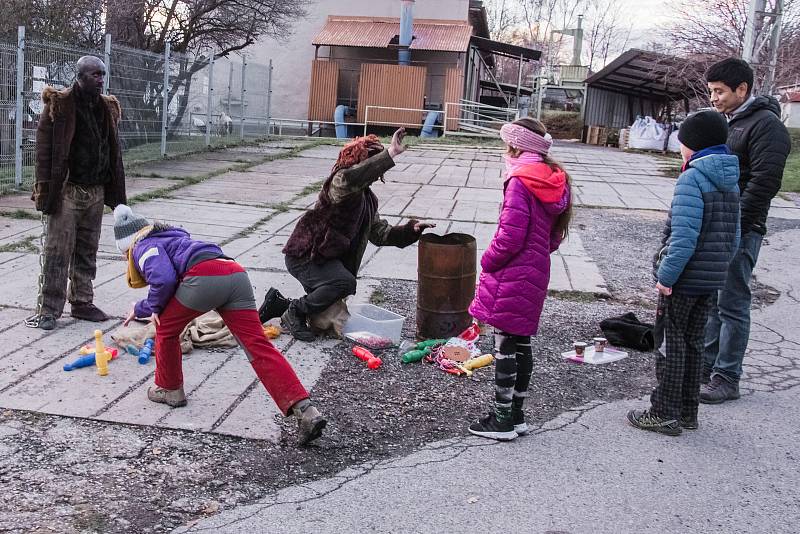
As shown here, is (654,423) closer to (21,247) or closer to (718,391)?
(718,391)

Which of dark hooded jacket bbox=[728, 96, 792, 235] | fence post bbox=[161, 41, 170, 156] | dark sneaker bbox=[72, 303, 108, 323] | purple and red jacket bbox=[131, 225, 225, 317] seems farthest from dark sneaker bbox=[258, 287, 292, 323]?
fence post bbox=[161, 41, 170, 156]

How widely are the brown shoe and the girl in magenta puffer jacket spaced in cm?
152

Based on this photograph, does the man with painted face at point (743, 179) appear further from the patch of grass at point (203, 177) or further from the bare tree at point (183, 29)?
the bare tree at point (183, 29)

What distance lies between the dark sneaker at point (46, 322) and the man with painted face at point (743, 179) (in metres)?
4.14

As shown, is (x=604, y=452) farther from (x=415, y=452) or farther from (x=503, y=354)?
(x=415, y=452)

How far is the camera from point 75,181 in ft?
17.9

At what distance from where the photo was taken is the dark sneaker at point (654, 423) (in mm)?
4230

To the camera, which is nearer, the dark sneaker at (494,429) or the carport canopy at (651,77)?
the dark sneaker at (494,429)

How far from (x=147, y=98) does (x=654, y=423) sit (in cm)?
1277

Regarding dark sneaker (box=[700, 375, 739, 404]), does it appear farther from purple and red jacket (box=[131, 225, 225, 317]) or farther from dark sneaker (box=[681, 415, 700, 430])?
purple and red jacket (box=[131, 225, 225, 317])

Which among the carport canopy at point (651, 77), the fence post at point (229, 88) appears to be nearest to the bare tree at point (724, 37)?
the carport canopy at point (651, 77)

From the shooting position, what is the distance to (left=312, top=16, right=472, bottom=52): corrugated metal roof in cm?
2561

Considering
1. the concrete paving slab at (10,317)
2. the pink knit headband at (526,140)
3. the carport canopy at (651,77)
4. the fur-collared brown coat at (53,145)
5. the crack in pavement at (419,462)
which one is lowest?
the crack in pavement at (419,462)

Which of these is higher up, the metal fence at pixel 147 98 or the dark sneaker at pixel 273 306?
the metal fence at pixel 147 98
